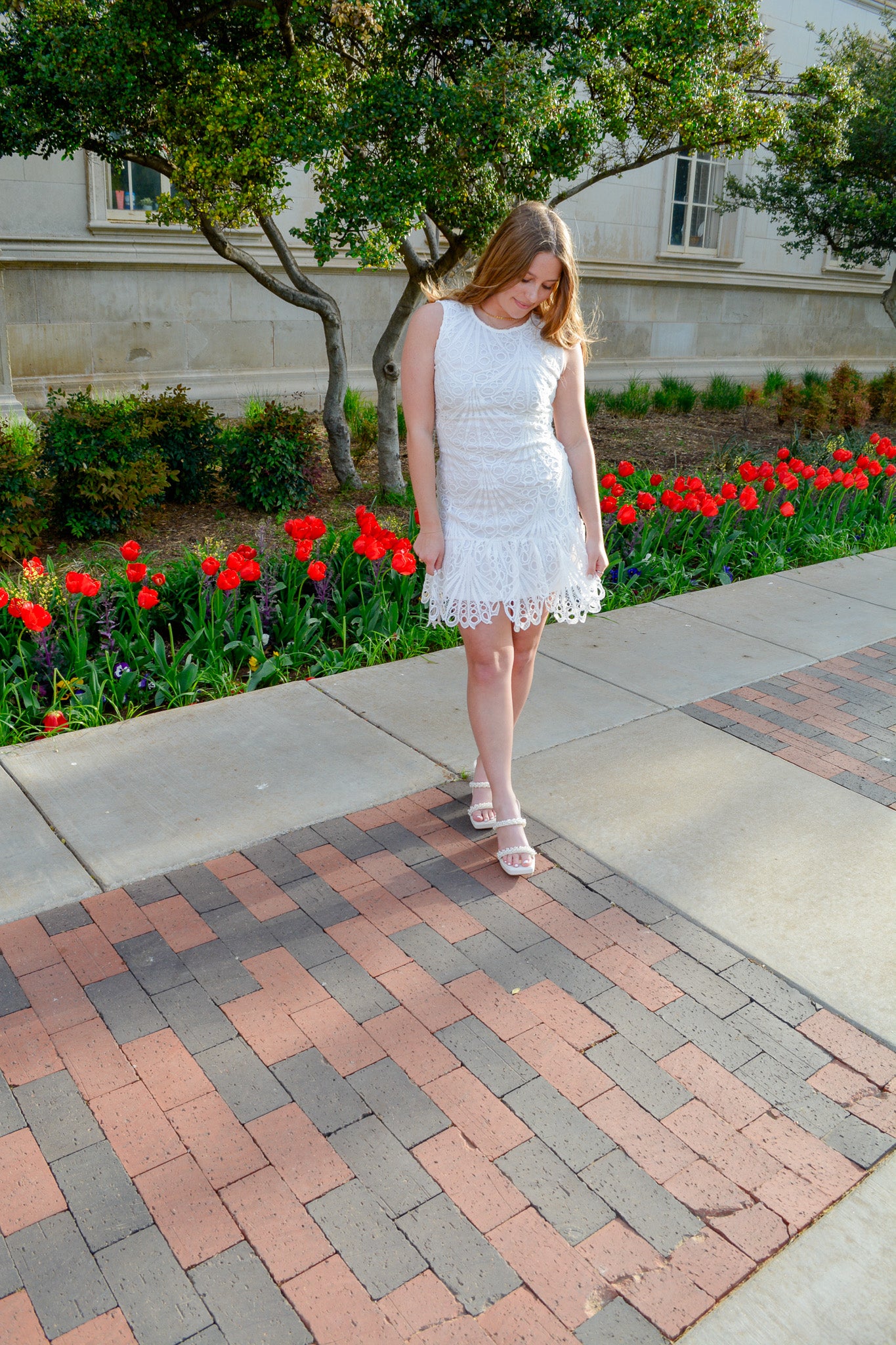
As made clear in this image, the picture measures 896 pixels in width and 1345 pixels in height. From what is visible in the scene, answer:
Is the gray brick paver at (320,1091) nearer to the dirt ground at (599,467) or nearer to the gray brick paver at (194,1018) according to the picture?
the gray brick paver at (194,1018)

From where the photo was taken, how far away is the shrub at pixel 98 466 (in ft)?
20.0

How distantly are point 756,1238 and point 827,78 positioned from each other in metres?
7.91

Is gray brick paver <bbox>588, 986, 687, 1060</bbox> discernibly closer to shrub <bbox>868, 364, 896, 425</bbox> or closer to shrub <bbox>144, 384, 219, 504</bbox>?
shrub <bbox>144, 384, 219, 504</bbox>

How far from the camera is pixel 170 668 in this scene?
4.28 m

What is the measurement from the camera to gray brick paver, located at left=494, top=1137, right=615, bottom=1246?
2.01 metres

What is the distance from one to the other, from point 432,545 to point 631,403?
9.72 metres

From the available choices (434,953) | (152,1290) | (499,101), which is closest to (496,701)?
(434,953)

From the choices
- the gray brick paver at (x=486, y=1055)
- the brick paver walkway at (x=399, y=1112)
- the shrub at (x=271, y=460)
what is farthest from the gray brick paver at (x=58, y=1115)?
the shrub at (x=271, y=460)

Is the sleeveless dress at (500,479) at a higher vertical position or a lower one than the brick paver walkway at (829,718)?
higher

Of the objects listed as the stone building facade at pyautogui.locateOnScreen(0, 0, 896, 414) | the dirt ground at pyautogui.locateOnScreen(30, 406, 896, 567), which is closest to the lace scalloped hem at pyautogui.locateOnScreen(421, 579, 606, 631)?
the dirt ground at pyautogui.locateOnScreen(30, 406, 896, 567)

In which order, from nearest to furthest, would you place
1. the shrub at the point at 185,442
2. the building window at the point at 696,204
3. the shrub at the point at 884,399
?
the shrub at the point at 185,442, the shrub at the point at 884,399, the building window at the point at 696,204

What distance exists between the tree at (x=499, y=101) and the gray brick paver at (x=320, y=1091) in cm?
427

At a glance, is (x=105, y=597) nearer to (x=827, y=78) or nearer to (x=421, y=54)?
(x=421, y=54)

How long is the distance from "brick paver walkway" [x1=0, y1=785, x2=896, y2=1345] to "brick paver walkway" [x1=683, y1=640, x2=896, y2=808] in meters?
1.32
